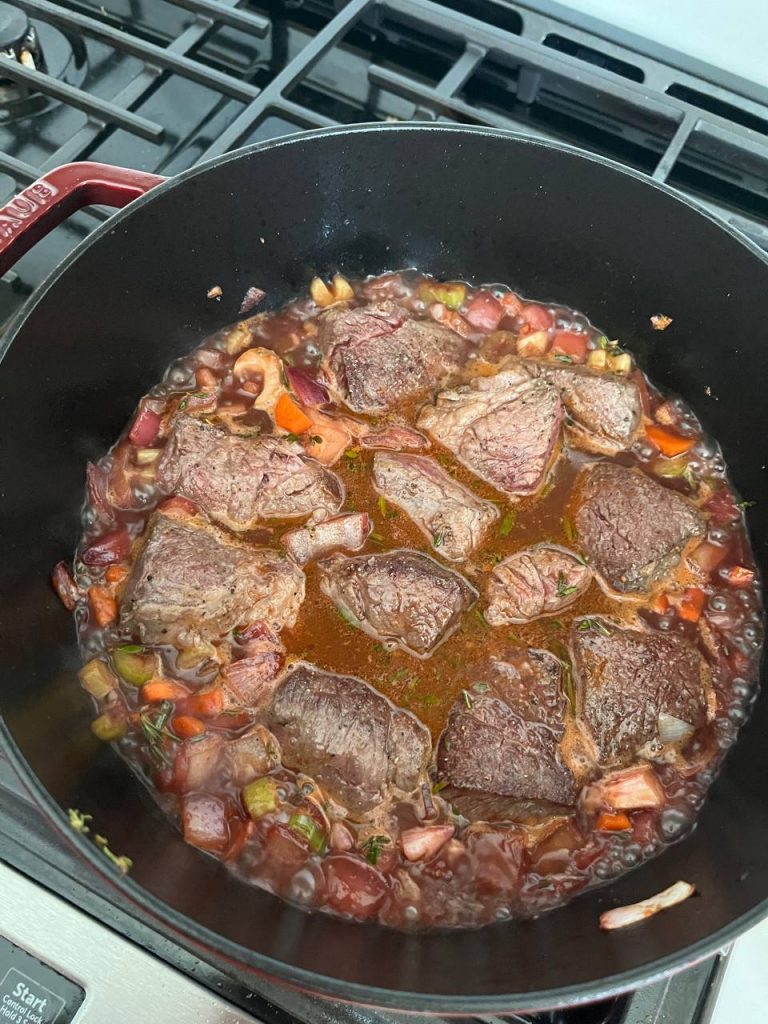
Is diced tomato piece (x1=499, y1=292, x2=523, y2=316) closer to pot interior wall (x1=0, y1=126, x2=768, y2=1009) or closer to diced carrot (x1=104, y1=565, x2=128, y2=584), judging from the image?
pot interior wall (x1=0, y1=126, x2=768, y2=1009)

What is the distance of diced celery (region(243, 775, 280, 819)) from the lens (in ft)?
7.03

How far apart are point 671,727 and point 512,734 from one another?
462 millimetres

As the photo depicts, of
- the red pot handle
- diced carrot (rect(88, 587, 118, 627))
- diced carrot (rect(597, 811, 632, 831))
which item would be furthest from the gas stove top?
diced carrot (rect(597, 811, 632, 831))

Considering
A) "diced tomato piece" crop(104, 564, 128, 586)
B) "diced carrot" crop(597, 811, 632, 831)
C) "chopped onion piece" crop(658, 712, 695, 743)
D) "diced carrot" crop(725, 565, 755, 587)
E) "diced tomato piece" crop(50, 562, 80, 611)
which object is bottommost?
"diced tomato piece" crop(50, 562, 80, 611)

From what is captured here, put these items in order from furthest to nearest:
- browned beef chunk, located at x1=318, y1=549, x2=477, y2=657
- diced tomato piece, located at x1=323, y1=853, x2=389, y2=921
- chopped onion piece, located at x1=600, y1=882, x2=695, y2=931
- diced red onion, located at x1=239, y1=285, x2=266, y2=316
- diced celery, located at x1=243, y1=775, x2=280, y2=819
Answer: diced red onion, located at x1=239, y1=285, x2=266, y2=316, browned beef chunk, located at x1=318, y1=549, x2=477, y2=657, diced celery, located at x1=243, y1=775, x2=280, y2=819, diced tomato piece, located at x1=323, y1=853, x2=389, y2=921, chopped onion piece, located at x1=600, y1=882, x2=695, y2=931

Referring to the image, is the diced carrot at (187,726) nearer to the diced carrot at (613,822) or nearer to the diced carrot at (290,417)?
the diced carrot at (290,417)

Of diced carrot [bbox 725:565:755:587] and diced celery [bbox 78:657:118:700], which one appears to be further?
diced carrot [bbox 725:565:755:587]

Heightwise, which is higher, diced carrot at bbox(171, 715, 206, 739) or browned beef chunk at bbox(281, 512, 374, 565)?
browned beef chunk at bbox(281, 512, 374, 565)

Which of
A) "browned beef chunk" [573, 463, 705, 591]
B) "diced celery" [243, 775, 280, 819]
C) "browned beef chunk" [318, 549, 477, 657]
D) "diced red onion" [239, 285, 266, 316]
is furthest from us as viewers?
"diced red onion" [239, 285, 266, 316]

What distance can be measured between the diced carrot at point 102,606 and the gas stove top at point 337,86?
94cm

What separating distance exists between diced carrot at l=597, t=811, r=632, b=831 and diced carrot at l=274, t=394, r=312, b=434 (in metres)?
1.51

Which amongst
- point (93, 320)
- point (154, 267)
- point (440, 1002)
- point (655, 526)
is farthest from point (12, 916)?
point (655, 526)

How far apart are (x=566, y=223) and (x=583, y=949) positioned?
2160mm

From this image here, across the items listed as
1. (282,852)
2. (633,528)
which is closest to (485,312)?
(633,528)
